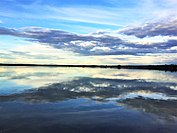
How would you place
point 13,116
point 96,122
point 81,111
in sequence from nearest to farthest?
1. point 96,122
2. point 13,116
3. point 81,111

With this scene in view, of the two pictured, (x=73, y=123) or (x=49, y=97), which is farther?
(x=49, y=97)

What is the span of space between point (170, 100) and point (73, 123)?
10609 mm

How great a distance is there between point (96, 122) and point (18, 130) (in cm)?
351

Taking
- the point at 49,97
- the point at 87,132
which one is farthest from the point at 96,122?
the point at 49,97

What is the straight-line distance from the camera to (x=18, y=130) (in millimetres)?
13430

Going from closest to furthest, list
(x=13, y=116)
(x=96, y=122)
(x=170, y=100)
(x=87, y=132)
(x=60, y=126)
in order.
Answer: (x=87, y=132) < (x=60, y=126) < (x=96, y=122) < (x=13, y=116) < (x=170, y=100)

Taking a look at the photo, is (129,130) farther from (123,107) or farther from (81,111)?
(123,107)

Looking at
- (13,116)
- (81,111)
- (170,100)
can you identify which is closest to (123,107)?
(81,111)

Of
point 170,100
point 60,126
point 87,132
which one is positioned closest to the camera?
point 87,132

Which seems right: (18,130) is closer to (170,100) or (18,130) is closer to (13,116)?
(13,116)

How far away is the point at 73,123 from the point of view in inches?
591

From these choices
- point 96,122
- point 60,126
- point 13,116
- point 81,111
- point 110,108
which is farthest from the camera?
point 110,108

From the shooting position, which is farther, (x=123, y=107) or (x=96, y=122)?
(x=123, y=107)

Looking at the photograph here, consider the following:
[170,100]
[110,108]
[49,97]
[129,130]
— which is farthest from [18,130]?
[170,100]
